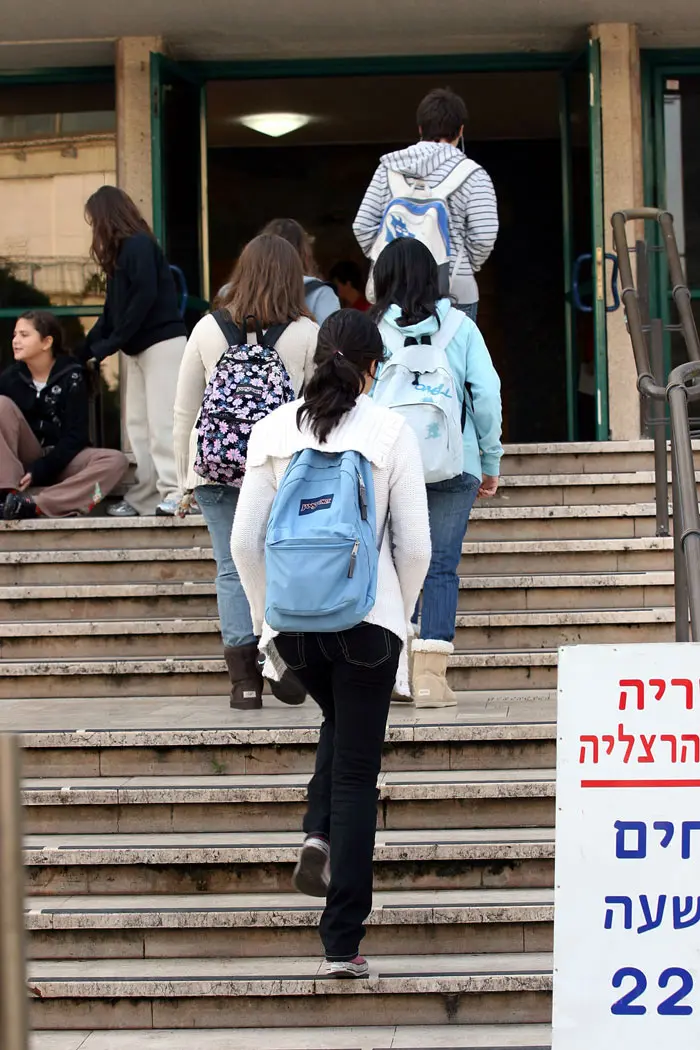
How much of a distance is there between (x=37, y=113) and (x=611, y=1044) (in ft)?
25.4

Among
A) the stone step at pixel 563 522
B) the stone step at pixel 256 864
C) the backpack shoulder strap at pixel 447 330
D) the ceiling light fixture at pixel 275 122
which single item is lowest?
the stone step at pixel 256 864

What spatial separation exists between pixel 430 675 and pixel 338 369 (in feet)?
6.03

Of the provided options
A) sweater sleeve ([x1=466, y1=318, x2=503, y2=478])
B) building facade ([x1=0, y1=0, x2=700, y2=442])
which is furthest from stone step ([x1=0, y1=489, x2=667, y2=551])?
building facade ([x1=0, y1=0, x2=700, y2=442])

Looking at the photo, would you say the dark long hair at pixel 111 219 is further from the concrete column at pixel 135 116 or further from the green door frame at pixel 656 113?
the green door frame at pixel 656 113

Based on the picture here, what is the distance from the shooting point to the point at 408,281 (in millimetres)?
5418

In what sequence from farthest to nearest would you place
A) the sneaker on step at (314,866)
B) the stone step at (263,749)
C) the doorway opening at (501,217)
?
the doorway opening at (501,217), the stone step at (263,749), the sneaker on step at (314,866)

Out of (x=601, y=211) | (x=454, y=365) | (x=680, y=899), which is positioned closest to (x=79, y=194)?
(x=601, y=211)

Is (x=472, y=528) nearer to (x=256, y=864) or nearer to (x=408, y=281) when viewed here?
(x=408, y=281)

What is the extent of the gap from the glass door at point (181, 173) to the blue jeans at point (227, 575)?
11.7 feet

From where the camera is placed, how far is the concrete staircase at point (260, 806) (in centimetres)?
413

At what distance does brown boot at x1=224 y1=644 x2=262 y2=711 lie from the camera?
574cm

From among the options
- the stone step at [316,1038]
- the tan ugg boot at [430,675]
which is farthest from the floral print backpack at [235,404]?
the stone step at [316,1038]

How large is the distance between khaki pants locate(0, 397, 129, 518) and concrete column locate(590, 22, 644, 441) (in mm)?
2834

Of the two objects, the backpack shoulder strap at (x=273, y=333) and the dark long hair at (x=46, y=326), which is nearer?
the backpack shoulder strap at (x=273, y=333)
